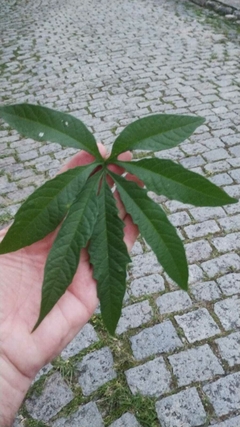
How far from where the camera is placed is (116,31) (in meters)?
10.0

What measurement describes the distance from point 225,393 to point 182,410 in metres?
0.30

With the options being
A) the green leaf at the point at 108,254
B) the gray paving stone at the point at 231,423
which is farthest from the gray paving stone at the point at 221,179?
the green leaf at the point at 108,254

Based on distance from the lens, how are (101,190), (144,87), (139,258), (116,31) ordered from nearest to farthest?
(101,190), (139,258), (144,87), (116,31)

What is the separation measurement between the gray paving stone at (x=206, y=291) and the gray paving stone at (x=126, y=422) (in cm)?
103

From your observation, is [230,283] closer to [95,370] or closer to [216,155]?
[95,370]

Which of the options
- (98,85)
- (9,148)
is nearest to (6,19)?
(98,85)

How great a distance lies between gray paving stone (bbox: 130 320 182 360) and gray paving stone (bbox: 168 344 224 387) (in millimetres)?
89

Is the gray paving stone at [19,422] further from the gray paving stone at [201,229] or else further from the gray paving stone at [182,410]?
the gray paving stone at [201,229]

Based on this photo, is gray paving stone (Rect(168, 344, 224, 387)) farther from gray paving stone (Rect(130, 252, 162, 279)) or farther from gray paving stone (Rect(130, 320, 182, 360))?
gray paving stone (Rect(130, 252, 162, 279))

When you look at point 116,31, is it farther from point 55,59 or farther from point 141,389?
point 141,389

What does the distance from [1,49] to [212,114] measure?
17.9 feet

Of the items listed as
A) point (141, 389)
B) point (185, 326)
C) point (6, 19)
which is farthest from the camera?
point (6, 19)

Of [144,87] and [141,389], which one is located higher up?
[144,87]

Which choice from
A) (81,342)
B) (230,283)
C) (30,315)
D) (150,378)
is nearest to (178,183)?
(30,315)
